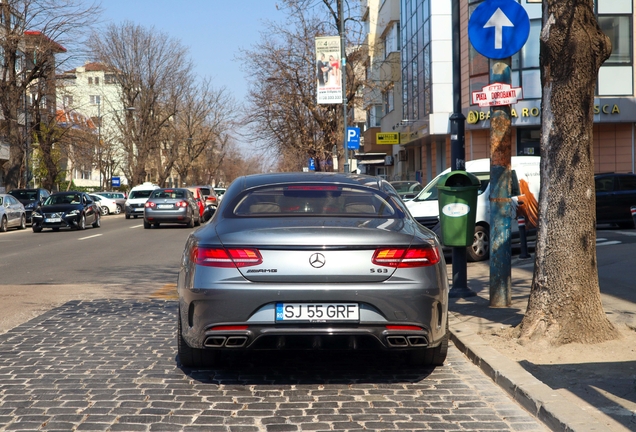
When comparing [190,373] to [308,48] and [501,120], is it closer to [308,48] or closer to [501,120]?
[501,120]

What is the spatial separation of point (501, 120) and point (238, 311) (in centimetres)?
434

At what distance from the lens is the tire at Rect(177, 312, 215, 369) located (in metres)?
6.10

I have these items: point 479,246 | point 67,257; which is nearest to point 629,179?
point 479,246

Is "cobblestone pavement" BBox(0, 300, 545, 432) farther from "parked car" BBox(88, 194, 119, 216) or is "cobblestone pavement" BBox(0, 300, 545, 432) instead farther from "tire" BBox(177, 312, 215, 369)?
"parked car" BBox(88, 194, 119, 216)

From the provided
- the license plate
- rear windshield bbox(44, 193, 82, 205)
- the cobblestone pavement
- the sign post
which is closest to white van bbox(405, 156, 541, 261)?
the sign post

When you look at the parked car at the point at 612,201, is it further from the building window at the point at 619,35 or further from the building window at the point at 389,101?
the building window at the point at 389,101

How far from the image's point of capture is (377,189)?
21.7 feet

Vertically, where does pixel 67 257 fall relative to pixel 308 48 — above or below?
below

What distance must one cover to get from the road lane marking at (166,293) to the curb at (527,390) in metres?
Result: 4.87

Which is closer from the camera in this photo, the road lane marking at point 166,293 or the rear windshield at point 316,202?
the rear windshield at point 316,202

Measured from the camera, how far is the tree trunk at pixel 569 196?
6586 mm

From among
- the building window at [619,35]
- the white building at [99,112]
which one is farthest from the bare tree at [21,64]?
the building window at [619,35]

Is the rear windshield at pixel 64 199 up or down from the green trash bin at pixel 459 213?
down

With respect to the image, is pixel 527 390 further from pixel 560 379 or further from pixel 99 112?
pixel 99 112
